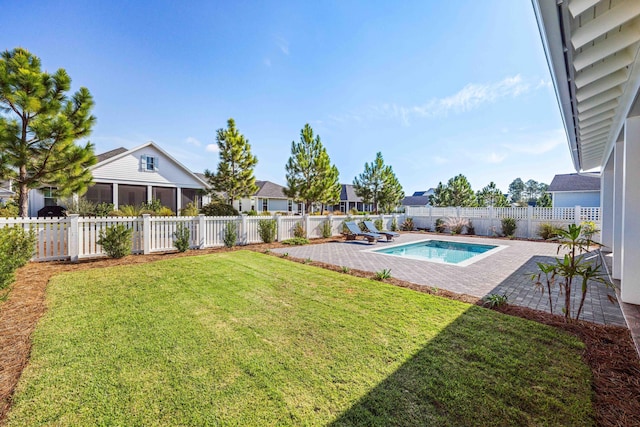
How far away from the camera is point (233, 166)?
62.2 feet

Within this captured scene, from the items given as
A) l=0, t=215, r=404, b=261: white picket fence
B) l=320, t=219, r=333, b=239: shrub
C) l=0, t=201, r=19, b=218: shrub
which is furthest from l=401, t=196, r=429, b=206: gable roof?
l=0, t=201, r=19, b=218: shrub

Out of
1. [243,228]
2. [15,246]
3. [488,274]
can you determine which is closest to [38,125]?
[15,246]

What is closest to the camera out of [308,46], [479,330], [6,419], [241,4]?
[6,419]

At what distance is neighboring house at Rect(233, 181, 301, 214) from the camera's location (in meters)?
30.2

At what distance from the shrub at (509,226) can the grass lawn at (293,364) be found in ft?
46.0

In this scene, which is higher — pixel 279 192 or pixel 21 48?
pixel 21 48

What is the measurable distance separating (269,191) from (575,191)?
99.4 feet

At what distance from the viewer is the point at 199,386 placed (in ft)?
7.43

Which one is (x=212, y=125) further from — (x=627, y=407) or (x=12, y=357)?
(x=627, y=407)

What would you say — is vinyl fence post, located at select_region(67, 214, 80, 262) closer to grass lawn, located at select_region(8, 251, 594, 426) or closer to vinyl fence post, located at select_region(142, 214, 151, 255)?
vinyl fence post, located at select_region(142, 214, 151, 255)

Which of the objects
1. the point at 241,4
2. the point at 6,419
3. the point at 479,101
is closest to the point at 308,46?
the point at 241,4

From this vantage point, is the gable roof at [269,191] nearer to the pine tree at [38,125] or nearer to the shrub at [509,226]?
the shrub at [509,226]

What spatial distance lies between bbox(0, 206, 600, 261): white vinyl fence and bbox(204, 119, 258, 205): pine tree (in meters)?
8.35

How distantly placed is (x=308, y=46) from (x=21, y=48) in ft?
31.9
